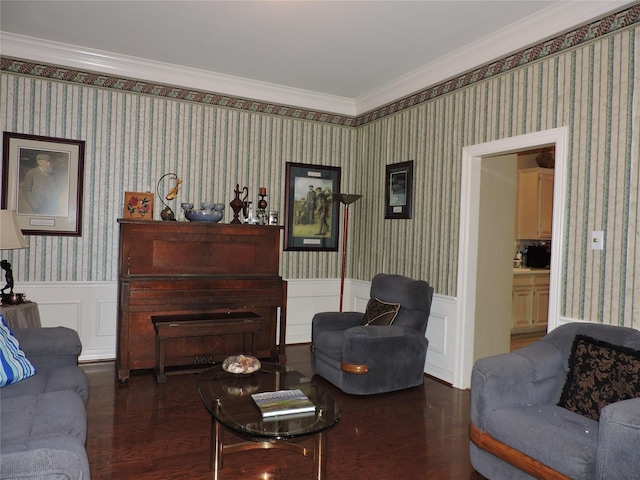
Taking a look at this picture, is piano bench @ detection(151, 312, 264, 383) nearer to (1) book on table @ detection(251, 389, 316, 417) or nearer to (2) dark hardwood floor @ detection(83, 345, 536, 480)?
(2) dark hardwood floor @ detection(83, 345, 536, 480)

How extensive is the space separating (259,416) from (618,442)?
4.91ft

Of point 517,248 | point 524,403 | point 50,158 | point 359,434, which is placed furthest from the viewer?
point 517,248

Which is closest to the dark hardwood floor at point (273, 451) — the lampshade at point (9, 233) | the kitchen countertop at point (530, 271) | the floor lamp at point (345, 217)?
the lampshade at point (9, 233)

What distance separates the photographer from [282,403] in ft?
7.48

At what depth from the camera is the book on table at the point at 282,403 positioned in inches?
86.7

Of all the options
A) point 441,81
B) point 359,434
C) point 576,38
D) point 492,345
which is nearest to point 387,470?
point 359,434

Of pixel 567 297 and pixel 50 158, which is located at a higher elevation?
pixel 50 158

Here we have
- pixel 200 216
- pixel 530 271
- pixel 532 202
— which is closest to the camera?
pixel 200 216

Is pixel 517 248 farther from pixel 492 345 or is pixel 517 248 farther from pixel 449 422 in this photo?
pixel 449 422

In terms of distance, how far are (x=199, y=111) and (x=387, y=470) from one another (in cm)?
383

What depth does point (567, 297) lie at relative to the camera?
313 centimetres

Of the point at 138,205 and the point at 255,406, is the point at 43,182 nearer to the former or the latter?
the point at 138,205

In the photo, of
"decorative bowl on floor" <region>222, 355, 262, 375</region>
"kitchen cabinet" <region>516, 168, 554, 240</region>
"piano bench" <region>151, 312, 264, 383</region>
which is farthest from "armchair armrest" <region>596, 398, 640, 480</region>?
"kitchen cabinet" <region>516, 168, 554, 240</region>

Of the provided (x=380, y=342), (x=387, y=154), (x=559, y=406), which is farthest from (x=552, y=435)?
(x=387, y=154)
